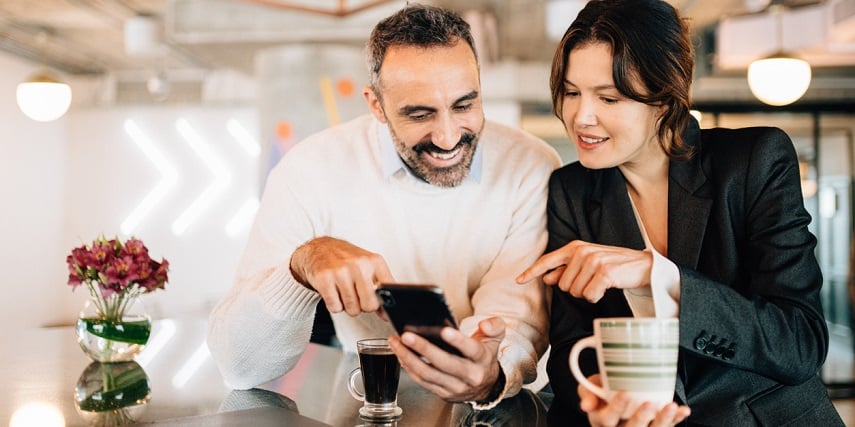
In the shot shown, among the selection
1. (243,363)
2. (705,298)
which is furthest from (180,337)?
(705,298)

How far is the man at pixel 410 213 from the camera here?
60.3 inches

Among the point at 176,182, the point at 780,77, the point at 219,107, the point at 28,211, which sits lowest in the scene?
the point at 28,211

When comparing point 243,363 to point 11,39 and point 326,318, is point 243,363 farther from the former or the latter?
point 11,39

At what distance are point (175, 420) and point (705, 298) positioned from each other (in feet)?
2.74

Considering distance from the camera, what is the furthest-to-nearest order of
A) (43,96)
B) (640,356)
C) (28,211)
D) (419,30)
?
(28,211) → (43,96) → (419,30) → (640,356)

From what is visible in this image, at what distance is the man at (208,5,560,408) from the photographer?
5.03 feet

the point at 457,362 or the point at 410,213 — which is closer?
the point at 457,362

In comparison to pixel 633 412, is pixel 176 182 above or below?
below

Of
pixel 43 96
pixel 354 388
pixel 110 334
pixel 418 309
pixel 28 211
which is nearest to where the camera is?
pixel 418 309


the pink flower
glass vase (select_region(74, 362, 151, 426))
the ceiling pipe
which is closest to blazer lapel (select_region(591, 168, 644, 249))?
glass vase (select_region(74, 362, 151, 426))

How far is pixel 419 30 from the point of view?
1.70m

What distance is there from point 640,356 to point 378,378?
44 cm

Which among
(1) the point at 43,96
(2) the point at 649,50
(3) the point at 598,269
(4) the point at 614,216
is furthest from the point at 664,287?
(1) the point at 43,96

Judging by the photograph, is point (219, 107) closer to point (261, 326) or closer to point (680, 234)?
point (261, 326)
